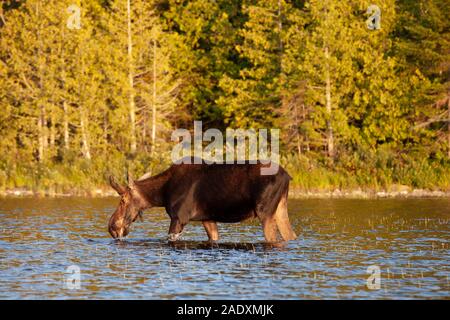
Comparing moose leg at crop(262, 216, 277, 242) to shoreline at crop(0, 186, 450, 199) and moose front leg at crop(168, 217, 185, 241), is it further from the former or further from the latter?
shoreline at crop(0, 186, 450, 199)

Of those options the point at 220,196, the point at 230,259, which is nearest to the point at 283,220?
the point at 220,196

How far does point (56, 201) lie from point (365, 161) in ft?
45.1

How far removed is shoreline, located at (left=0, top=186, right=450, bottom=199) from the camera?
3862cm

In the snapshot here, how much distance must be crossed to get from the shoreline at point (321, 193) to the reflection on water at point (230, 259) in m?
8.68

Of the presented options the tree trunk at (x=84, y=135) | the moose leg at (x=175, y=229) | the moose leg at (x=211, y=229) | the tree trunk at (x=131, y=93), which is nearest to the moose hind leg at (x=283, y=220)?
the moose leg at (x=211, y=229)

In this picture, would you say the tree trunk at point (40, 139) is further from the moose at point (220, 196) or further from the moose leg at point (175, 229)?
the moose leg at point (175, 229)

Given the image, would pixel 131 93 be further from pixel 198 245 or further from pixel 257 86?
pixel 198 245

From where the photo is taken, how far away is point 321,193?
39.8m

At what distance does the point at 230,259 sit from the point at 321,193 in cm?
2003

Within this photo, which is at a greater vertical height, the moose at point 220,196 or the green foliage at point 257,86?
the green foliage at point 257,86

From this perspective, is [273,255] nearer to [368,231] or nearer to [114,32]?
[368,231]

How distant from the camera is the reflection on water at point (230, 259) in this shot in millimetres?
16594

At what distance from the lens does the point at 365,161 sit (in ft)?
143

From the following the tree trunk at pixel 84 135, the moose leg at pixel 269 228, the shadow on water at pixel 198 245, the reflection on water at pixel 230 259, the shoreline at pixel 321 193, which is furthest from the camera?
the tree trunk at pixel 84 135
